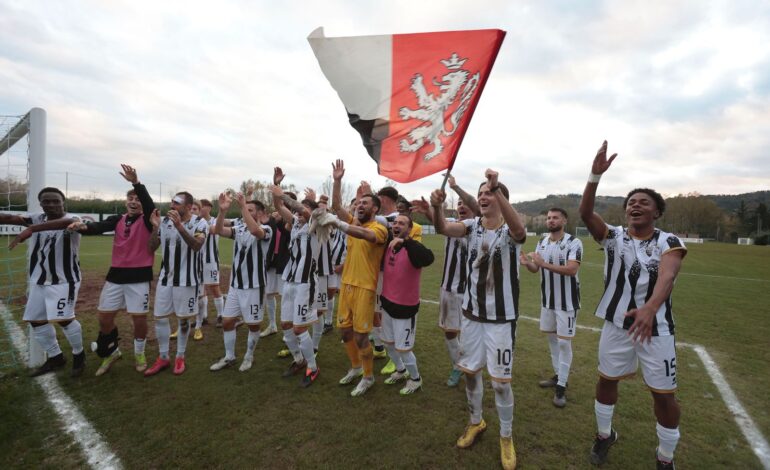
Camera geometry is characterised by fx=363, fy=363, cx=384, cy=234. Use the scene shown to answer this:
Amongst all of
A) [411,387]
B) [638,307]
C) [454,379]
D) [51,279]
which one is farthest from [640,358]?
[51,279]

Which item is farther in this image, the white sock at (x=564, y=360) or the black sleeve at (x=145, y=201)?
the black sleeve at (x=145, y=201)

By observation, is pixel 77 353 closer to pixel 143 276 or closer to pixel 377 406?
pixel 143 276

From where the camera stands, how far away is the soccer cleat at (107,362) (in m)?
5.27

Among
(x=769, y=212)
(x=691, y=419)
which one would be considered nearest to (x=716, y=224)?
(x=769, y=212)

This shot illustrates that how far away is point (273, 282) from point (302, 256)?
2444mm

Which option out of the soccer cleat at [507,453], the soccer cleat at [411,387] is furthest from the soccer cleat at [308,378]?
the soccer cleat at [507,453]

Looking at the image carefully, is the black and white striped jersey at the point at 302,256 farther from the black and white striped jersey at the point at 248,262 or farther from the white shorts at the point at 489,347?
the white shorts at the point at 489,347

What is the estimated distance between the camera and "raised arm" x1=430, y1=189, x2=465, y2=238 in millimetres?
3655

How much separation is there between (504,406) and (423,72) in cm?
367

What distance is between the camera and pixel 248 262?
221 inches

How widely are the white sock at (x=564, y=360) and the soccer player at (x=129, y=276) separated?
19.4 feet

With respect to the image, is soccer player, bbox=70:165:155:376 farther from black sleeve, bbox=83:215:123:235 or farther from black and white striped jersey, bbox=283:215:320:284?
black and white striped jersey, bbox=283:215:320:284

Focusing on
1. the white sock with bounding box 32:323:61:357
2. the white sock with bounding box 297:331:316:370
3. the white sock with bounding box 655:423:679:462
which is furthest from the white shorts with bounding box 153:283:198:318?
the white sock with bounding box 655:423:679:462

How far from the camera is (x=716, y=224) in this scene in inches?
3723
